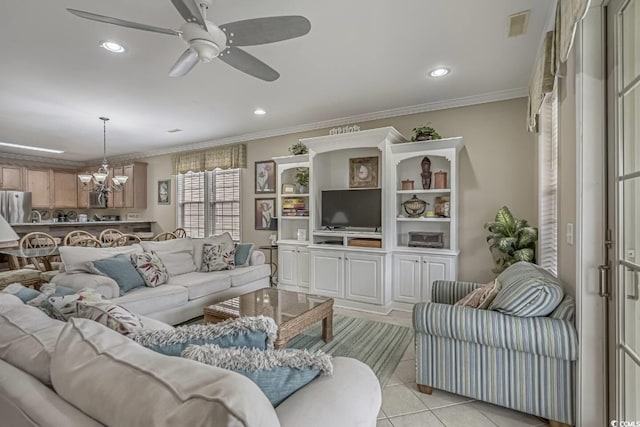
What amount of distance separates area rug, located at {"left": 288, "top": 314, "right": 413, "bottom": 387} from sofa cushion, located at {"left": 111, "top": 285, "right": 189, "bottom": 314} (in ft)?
4.37

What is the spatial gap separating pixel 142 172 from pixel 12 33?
511cm

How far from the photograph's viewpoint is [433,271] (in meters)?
3.85

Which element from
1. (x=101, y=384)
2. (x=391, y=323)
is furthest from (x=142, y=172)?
(x=101, y=384)

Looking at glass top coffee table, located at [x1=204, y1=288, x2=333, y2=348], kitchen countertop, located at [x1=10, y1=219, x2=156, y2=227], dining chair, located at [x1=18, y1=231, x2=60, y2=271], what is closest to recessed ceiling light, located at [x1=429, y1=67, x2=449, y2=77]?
glass top coffee table, located at [x1=204, y1=288, x2=333, y2=348]

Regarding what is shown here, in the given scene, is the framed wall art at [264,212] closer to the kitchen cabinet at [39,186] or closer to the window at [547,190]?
the window at [547,190]

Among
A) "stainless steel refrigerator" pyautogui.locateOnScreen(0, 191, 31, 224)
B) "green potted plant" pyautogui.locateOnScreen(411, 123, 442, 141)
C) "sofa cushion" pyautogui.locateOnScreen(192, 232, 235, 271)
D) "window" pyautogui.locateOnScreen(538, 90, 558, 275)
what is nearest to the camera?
"window" pyautogui.locateOnScreen(538, 90, 558, 275)

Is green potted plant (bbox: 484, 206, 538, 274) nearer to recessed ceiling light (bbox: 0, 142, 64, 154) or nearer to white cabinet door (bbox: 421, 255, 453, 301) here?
white cabinet door (bbox: 421, 255, 453, 301)

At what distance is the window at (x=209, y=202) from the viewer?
6.16 meters

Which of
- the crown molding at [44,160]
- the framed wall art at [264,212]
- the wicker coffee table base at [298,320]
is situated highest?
the crown molding at [44,160]

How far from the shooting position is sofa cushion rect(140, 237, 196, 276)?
3955 millimetres

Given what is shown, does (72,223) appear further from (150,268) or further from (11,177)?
(150,268)

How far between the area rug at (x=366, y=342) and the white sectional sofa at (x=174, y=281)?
315mm

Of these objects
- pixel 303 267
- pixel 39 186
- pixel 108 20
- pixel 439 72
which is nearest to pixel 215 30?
pixel 108 20

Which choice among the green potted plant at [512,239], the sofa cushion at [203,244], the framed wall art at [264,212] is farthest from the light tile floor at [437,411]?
the framed wall art at [264,212]
